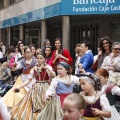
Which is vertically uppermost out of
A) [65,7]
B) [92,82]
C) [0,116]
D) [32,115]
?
[65,7]

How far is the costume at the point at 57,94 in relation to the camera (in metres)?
6.52

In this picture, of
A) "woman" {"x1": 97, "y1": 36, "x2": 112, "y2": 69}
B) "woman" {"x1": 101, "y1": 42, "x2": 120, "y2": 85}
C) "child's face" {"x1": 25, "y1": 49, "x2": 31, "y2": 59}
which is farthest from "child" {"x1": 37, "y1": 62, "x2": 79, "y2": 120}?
"child's face" {"x1": 25, "y1": 49, "x2": 31, "y2": 59}

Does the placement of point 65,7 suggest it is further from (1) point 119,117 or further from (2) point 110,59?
(1) point 119,117

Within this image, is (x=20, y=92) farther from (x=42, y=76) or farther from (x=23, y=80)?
(x=42, y=76)

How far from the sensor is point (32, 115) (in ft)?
28.2

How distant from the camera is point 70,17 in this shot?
18.3m

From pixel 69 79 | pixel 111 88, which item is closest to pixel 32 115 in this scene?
pixel 69 79

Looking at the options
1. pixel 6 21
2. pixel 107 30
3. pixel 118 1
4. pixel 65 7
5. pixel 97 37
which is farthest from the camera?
pixel 6 21

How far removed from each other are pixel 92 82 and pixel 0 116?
1.23 m

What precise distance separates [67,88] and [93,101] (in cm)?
202

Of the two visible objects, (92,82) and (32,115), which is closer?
(92,82)

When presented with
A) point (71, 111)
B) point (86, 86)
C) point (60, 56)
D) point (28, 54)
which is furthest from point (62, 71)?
point (71, 111)

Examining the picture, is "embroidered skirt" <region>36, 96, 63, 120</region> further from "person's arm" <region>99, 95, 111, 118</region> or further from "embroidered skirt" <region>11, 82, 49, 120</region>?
"embroidered skirt" <region>11, 82, 49, 120</region>

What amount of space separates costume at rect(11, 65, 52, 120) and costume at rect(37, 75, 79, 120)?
1689 mm
